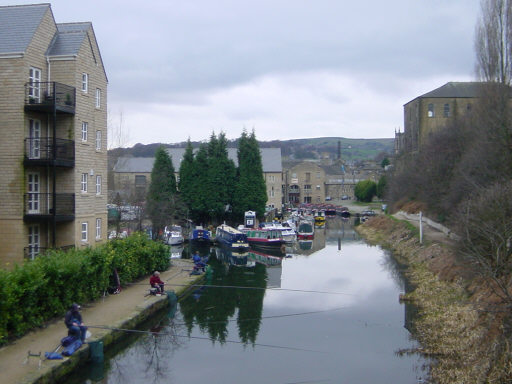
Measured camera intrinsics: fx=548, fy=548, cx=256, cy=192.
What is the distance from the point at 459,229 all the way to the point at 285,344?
324 inches

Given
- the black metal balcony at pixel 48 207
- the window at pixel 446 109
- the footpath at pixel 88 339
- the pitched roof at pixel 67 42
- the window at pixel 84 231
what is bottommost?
the footpath at pixel 88 339

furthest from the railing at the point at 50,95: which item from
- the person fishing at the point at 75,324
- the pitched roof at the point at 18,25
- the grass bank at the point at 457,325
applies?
the grass bank at the point at 457,325

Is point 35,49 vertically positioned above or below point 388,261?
above

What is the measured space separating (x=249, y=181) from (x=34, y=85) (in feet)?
130

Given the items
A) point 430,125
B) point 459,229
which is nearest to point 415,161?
point 430,125

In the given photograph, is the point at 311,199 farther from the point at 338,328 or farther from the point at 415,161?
the point at 338,328

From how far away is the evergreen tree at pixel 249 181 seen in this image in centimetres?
5975

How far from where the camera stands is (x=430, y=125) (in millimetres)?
78250

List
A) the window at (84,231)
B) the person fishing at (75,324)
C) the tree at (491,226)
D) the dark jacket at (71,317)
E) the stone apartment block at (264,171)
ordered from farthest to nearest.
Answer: the stone apartment block at (264,171) → the window at (84,231) → the tree at (491,226) → the dark jacket at (71,317) → the person fishing at (75,324)

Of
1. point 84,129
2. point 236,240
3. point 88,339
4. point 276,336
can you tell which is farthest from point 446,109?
point 88,339

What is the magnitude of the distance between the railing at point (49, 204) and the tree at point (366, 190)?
290ft

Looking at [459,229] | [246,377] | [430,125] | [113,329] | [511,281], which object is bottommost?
[246,377]

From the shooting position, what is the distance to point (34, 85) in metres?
21.8

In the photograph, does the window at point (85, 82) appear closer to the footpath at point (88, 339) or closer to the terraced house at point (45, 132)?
the terraced house at point (45, 132)
